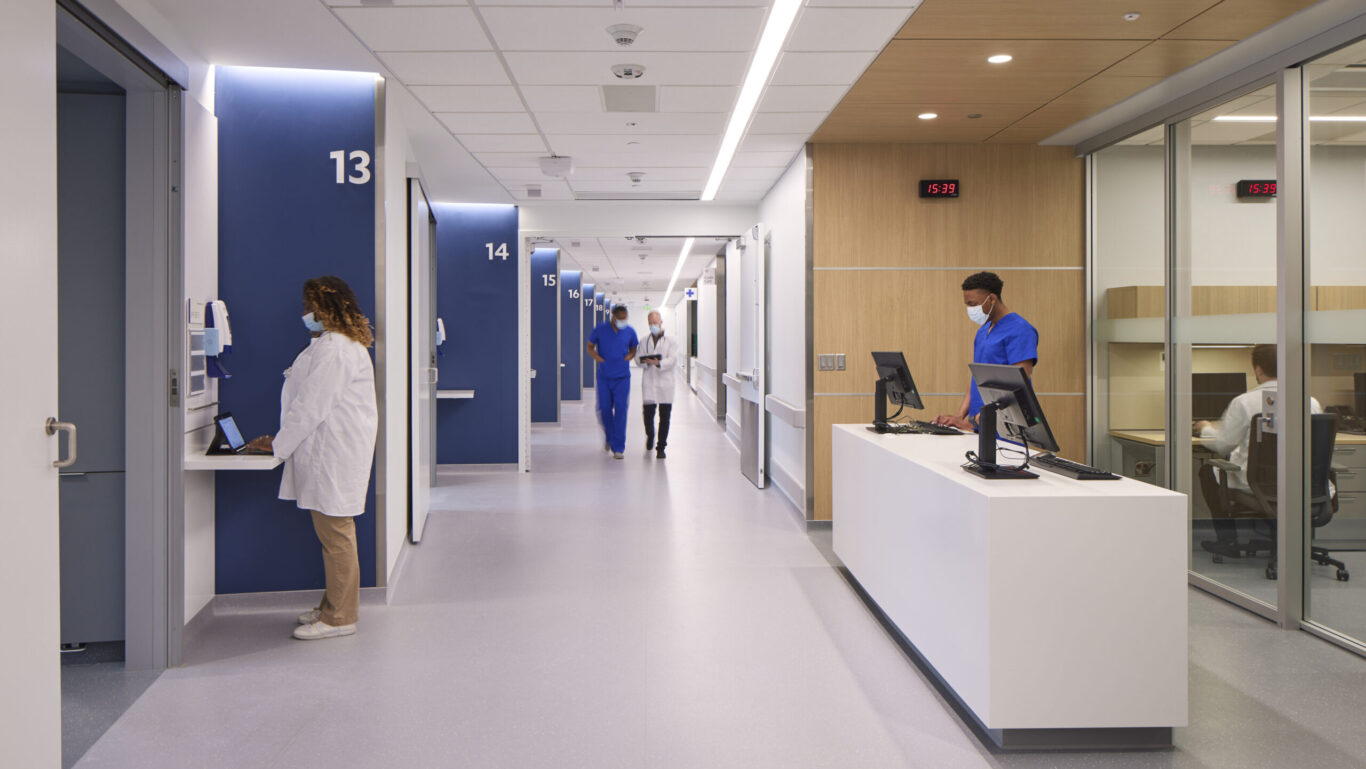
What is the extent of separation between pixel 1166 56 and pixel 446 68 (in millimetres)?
3598

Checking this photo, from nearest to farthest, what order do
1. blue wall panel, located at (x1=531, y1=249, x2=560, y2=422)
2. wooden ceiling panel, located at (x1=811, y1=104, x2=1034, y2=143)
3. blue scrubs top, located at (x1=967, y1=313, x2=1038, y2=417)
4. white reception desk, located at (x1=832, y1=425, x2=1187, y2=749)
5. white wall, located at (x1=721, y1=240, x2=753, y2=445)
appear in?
white reception desk, located at (x1=832, y1=425, x2=1187, y2=749), blue scrubs top, located at (x1=967, y1=313, x2=1038, y2=417), wooden ceiling panel, located at (x1=811, y1=104, x2=1034, y2=143), white wall, located at (x1=721, y1=240, x2=753, y2=445), blue wall panel, located at (x1=531, y1=249, x2=560, y2=422)

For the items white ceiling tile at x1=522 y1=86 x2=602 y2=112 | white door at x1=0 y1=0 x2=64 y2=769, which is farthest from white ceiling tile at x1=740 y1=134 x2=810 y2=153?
white door at x1=0 y1=0 x2=64 y2=769

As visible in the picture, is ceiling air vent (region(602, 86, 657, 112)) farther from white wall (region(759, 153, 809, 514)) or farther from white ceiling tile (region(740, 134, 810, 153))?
white wall (region(759, 153, 809, 514))

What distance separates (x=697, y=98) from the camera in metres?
5.25

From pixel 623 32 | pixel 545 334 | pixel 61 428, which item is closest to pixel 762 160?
pixel 623 32

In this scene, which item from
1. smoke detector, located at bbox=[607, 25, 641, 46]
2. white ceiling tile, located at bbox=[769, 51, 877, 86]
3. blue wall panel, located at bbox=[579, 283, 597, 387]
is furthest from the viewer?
blue wall panel, located at bbox=[579, 283, 597, 387]

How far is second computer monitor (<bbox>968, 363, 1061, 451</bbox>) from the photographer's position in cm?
314

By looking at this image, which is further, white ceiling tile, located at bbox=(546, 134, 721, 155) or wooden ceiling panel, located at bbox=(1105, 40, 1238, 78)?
white ceiling tile, located at bbox=(546, 134, 721, 155)

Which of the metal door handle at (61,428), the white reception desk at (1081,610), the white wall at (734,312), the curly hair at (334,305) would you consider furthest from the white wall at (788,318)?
the metal door handle at (61,428)

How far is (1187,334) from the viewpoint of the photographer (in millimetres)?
5043

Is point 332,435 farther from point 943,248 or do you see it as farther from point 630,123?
point 943,248

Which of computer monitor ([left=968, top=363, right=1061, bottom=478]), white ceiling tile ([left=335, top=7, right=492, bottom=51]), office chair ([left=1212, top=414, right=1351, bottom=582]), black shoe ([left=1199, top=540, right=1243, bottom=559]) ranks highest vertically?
white ceiling tile ([left=335, top=7, right=492, bottom=51])

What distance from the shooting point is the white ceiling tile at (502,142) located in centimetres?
621

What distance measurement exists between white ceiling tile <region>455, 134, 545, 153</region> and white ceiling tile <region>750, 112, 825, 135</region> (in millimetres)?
1578
